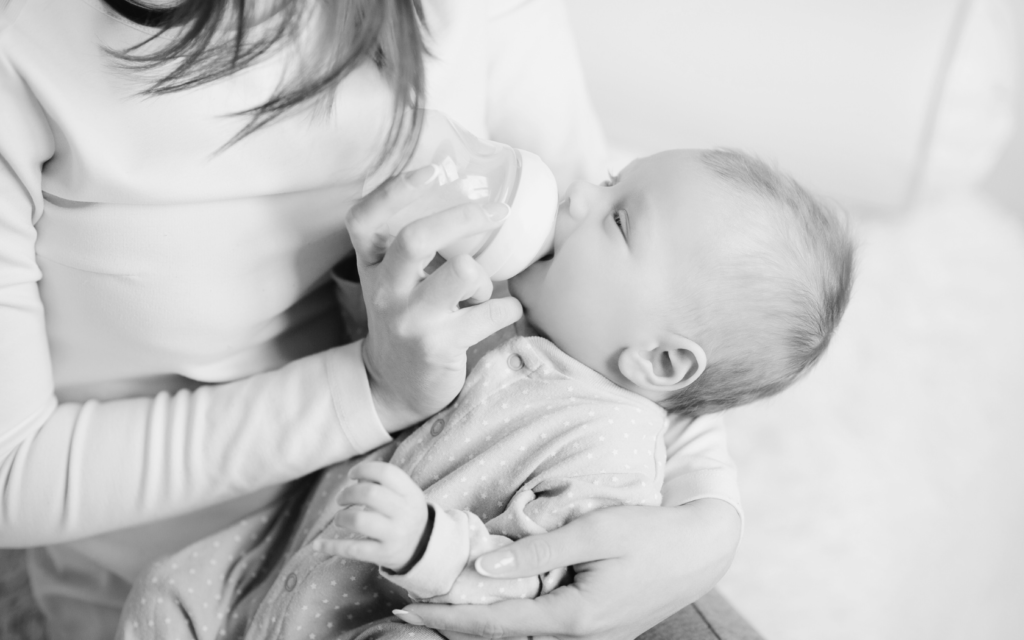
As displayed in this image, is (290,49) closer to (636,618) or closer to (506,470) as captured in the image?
(506,470)

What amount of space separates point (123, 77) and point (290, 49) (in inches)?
5.4

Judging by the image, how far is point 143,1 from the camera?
664mm

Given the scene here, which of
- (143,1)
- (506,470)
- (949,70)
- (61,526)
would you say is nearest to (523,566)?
(506,470)

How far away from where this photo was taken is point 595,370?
0.89 m

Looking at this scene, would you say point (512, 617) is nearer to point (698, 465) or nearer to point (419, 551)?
point (419, 551)

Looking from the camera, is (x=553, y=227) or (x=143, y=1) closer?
(x=143, y=1)

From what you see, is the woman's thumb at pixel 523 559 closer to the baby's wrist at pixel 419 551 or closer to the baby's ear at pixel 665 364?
the baby's wrist at pixel 419 551

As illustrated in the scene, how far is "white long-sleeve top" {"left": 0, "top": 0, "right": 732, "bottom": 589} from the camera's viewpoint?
0.67 metres

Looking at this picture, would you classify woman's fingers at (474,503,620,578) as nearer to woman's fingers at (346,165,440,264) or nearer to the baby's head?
the baby's head

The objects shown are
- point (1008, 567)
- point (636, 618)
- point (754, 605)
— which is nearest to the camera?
point (636, 618)

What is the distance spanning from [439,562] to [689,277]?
375 mm

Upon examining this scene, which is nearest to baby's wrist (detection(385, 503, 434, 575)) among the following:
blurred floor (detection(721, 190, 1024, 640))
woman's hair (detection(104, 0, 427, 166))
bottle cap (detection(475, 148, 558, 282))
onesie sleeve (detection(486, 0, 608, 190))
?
bottle cap (detection(475, 148, 558, 282))

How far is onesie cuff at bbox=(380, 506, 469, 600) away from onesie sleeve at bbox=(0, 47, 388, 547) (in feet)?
0.59

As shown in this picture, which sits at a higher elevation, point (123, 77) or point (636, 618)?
point (123, 77)
